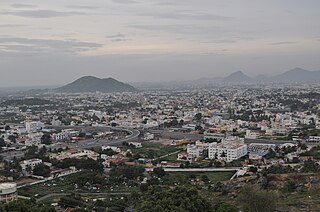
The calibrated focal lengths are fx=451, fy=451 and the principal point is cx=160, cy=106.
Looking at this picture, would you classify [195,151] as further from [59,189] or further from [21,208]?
[21,208]

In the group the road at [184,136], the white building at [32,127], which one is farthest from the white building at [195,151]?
the white building at [32,127]

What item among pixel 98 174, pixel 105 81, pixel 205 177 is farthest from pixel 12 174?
pixel 105 81

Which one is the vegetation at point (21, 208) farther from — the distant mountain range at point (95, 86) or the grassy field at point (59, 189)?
the distant mountain range at point (95, 86)

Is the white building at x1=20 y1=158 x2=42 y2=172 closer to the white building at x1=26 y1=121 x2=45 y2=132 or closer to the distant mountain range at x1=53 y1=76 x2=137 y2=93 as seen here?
the white building at x1=26 y1=121 x2=45 y2=132

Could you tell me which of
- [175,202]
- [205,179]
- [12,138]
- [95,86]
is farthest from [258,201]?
[95,86]

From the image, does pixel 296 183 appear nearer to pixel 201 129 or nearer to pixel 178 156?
pixel 178 156
